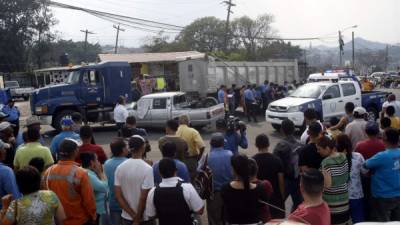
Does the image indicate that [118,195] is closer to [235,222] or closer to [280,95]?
[235,222]

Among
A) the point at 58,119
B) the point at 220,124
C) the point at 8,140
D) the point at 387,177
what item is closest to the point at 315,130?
the point at 387,177

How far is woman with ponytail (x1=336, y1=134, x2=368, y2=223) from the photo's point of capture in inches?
228

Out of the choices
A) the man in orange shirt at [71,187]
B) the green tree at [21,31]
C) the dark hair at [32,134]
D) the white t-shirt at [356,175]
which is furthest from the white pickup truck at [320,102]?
the green tree at [21,31]

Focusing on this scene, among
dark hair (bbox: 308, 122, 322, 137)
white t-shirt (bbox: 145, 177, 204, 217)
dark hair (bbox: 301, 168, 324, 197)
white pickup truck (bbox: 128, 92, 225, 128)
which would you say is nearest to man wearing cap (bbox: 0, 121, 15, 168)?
white t-shirt (bbox: 145, 177, 204, 217)

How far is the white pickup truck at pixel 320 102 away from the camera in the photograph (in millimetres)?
16766

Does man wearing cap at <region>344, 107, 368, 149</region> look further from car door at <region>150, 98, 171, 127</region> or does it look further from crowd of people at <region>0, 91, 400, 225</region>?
car door at <region>150, 98, 171, 127</region>

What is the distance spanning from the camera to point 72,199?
4.93 metres

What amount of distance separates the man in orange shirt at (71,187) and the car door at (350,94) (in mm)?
14332

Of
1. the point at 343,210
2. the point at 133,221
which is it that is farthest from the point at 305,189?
the point at 133,221

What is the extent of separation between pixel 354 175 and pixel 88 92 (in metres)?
15.0

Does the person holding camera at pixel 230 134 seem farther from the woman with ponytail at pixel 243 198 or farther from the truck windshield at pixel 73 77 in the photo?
the truck windshield at pixel 73 77

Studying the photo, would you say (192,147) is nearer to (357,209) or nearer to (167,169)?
(357,209)

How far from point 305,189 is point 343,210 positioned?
1505mm

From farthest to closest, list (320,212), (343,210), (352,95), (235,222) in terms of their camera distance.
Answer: (352,95) → (343,210) → (235,222) → (320,212)
